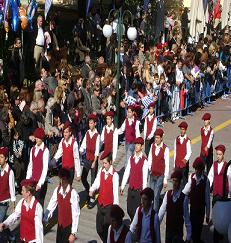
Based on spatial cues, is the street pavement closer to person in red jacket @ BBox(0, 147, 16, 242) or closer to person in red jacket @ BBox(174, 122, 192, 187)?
person in red jacket @ BBox(0, 147, 16, 242)

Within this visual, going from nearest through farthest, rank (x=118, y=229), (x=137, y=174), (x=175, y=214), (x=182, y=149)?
(x=118, y=229) < (x=175, y=214) < (x=137, y=174) < (x=182, y=149)

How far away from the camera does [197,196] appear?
37.5 feet

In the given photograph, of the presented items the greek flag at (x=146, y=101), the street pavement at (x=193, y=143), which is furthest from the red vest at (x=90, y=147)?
the greek flag at (x=146, y=101)

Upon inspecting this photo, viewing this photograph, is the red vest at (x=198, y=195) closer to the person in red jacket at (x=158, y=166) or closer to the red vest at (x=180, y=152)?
the person in red jacket at (x=158, y=166)

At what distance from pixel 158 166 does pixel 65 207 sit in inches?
115

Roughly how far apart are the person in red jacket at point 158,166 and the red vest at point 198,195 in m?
1.15

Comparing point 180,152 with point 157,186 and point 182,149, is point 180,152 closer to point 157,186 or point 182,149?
point 182,149

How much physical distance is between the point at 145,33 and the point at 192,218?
1659 centimetres

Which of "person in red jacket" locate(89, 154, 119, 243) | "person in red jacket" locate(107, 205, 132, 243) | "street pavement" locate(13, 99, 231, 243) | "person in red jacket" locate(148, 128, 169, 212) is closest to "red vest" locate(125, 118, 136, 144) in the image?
"street pavement" locate(13, 99, 231, 243)

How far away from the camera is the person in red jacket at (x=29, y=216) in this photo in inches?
379

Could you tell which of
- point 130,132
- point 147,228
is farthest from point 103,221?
point 130,132

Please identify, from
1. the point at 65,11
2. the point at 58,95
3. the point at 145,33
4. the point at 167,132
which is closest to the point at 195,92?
the point at 167,132

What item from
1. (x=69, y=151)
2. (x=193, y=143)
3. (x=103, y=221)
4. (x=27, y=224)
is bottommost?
(x=193, y=143)

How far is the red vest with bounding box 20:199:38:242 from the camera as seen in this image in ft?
31.8
